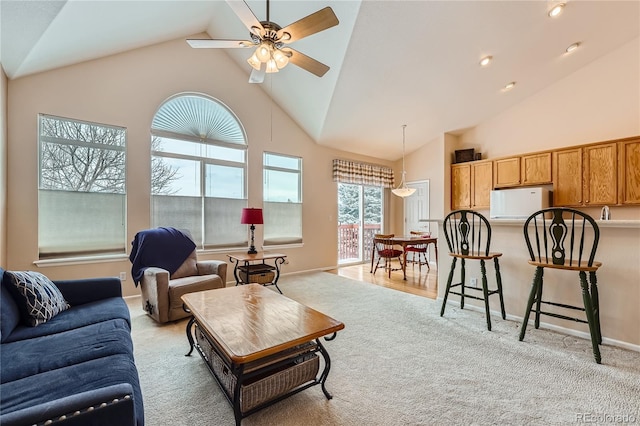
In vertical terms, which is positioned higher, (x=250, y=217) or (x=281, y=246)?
(x=250, y=217)

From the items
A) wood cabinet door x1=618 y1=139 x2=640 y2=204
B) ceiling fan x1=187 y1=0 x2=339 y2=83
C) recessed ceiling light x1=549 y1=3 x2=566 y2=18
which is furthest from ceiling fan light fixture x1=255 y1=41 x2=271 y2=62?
wood cabinet door x1=618 y1=139 x2=640 y2=204

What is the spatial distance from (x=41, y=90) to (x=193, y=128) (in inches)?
65.2

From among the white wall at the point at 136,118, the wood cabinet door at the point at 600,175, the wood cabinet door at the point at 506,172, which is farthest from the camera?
the wood cabinet door at the point at 506,172

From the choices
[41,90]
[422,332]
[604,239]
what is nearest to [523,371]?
[422,332]

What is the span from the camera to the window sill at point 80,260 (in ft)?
10.4

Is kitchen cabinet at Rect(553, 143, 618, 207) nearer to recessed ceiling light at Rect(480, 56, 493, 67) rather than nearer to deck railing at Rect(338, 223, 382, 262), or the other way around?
recessed ceiling light at Rect(480, 56, 493, 67)

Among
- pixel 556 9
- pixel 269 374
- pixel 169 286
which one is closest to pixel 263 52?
pixel 269 374

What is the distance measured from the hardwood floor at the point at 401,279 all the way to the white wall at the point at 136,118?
760 mm

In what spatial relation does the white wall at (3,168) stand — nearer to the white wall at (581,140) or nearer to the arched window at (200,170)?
the arched window at (200,170)

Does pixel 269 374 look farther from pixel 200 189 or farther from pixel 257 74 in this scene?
pixel 200 189

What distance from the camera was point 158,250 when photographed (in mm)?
3191

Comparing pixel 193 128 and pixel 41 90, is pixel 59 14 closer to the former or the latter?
pixel 41 90

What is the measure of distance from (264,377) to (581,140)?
599 centimetres

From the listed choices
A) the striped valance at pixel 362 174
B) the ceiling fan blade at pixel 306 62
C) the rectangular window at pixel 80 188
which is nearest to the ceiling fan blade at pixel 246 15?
the ceiling fan blade at pixel 306 62
